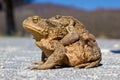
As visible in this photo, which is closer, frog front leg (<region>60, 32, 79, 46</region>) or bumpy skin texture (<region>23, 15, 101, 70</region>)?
bumpy skin texture (<region>23, 15, 101, 70</region>)

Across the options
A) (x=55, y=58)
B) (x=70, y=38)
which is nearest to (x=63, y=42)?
(x=70, y=38)

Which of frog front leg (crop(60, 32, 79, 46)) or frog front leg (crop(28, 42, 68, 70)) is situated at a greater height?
frog front leg (crop(60, 32, 79, 46))

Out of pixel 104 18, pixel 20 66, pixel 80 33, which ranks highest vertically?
pixel 80 33

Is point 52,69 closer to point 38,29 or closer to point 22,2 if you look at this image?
point 38,29

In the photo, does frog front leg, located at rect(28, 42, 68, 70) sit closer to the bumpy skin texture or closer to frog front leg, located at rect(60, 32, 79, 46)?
the bumpy skin texture

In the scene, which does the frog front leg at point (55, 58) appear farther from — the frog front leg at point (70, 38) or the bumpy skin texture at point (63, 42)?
the frog front leg at point (70, 38)

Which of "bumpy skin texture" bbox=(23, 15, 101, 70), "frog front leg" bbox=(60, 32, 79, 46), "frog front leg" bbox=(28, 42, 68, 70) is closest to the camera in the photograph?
"frog front leg" bbox=(28, 42, 68, 70)

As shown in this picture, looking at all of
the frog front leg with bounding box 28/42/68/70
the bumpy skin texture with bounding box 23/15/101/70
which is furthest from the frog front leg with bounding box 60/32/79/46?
the frog front leg with bounding box 28/42/68/70

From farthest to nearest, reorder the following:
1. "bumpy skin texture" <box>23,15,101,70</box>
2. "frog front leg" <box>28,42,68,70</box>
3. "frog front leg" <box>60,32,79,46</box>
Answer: "frog front leg" <box>60,32,79,46</box>
"bumpy skin texture" <box>23,15,101,70</box>
"frog front leg" <box>28,42,68,70</box>

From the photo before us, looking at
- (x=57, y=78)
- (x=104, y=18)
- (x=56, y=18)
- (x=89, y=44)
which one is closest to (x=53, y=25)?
(x=56, y=18)
